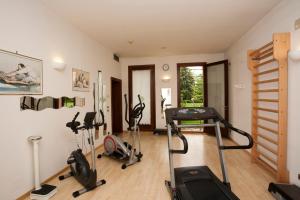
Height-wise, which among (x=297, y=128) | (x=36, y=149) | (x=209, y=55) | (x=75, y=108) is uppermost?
(x=209, y=55)

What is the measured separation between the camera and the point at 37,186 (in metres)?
2.49

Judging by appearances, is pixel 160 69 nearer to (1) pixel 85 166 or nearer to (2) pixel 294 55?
(2) pixel 294 55

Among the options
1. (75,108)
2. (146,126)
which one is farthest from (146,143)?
(75,108)

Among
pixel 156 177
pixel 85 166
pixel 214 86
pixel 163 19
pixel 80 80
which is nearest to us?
pixel 85 166

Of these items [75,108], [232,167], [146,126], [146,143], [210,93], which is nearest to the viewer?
[232,167]

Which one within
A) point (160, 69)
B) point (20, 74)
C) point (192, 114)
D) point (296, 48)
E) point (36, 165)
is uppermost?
point (160, 69)

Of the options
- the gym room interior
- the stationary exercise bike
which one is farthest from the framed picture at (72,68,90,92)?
the stationary exercise bike

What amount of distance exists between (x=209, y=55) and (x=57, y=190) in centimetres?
576

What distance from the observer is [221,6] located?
2920 mm

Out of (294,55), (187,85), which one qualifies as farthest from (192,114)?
(187,85)

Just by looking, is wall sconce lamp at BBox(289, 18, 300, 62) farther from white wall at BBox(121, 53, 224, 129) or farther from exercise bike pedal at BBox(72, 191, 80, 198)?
white wall at BBox(121, 53, 224, 129)

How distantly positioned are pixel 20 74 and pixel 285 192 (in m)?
3.60

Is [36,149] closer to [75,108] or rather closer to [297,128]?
[75,108]

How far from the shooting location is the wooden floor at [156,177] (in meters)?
2.43
